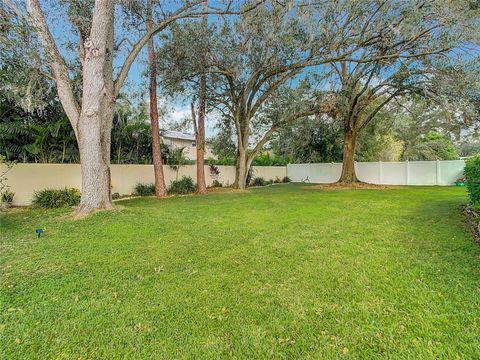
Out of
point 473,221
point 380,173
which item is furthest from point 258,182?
point 473,221

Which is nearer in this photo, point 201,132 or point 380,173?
point 201,132

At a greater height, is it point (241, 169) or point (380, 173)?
point (241, 169)

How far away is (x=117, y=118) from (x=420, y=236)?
10.4 m

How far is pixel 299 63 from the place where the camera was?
32.4 feet

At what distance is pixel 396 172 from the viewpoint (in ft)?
54.1

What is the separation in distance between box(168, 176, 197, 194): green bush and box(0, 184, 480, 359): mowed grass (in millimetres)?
7277

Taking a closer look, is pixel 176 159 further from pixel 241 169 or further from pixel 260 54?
pixel 260 54

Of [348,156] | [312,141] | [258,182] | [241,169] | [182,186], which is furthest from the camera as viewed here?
[312,141]

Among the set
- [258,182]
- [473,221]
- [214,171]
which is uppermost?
[214,171]

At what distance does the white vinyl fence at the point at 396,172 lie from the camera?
14.7 m

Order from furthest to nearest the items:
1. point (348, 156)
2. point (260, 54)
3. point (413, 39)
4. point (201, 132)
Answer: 1. point (348, 156)
2. point (201, 132)
3. point (260, 54)
4. point (413, 39)

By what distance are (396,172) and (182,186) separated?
481 inches

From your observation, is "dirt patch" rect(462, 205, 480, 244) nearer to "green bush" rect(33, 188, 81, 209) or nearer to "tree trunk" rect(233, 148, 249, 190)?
"tree trunk" rect(233, 148, 249, 190)

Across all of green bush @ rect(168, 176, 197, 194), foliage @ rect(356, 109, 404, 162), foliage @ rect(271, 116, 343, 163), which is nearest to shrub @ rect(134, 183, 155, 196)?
green bush @ rect(168, 176, 197, 194)
